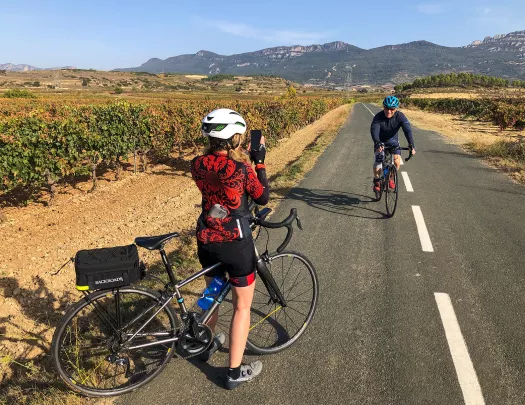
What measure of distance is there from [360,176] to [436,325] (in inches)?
298

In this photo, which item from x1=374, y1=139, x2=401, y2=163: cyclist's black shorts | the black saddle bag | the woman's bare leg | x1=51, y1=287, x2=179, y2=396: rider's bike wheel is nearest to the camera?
the black saddle bag

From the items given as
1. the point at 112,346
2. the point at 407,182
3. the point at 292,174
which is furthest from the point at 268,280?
the point at 292,174

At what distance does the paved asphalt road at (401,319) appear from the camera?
9.83 ft

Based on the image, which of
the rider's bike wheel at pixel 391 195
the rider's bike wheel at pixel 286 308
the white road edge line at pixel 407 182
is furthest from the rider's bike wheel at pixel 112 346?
the white road edge line at pixel 407 182

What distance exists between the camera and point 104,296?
9.00 ft

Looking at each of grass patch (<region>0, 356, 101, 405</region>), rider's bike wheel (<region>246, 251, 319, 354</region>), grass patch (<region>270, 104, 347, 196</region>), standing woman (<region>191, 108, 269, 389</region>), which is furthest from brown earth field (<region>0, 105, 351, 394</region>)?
standing woman (<region>191, 108, 269, 389</region>)

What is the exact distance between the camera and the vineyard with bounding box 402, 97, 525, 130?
2539 centimetres

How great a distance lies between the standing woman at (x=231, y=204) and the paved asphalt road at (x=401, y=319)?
1.92 feet

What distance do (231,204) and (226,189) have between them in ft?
0.45

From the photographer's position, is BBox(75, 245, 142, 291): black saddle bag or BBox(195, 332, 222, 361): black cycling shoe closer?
BBox(75, 245, 142, 291): black saddle bag

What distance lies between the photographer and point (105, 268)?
260cm

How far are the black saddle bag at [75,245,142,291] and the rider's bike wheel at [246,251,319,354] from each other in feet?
4.08

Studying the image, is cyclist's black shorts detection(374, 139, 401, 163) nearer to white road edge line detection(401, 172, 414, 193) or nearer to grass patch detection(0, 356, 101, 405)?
white road edge line detection(401, 172, 414, 193)

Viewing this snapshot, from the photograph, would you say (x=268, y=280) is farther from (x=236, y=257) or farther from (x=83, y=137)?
(x=83, y=137)
